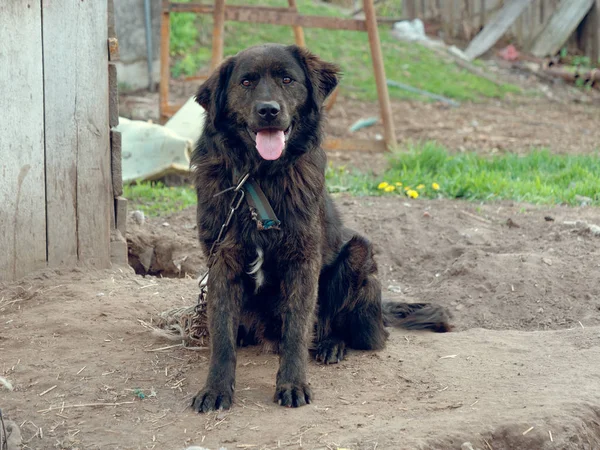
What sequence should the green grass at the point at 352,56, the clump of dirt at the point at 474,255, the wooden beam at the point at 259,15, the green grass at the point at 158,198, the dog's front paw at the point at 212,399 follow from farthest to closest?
1. the green grass at the point at 352,56
2. the wooden beam at the point at 259,15
3. the green grass at the point at 158,198
4. the clump of dirt at the point at 474,255
5. the dog's front paw at the point at 212,399

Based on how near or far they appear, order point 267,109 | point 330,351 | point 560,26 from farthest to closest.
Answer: point 560,26
point 330,351
point 267,109

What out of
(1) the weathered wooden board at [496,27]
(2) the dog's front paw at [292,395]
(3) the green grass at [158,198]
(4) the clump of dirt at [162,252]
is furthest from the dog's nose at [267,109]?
(1) the weathered wooden board at [496,27]

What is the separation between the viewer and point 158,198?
286 inches

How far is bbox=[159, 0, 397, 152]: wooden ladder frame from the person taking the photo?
27.7 feet

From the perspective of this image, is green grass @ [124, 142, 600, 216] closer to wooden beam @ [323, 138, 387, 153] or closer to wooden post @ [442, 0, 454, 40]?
wooden beam @ [323, 138, 387, 153]

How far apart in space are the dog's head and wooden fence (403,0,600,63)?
31.1 ft

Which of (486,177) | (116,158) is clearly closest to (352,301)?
(116,158)

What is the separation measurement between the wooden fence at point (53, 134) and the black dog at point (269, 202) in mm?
1266

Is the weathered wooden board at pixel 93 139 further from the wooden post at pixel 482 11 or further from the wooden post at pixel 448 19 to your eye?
the wooden post at pixel 448 19

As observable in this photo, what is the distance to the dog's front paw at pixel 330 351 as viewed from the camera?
4.38 meters

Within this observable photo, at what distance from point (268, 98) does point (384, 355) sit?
5.07 feet

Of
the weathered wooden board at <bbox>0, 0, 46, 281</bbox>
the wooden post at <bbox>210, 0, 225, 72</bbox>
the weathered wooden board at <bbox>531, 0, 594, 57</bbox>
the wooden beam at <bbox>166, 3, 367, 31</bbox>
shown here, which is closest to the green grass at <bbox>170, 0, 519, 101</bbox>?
the weathered wooden board at <bbox>531, 0, 594, 57</bbox>

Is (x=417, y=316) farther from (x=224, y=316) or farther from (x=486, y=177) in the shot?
(x=486, y=177)

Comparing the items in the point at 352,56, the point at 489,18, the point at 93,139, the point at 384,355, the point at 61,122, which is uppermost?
the point at 489,18
